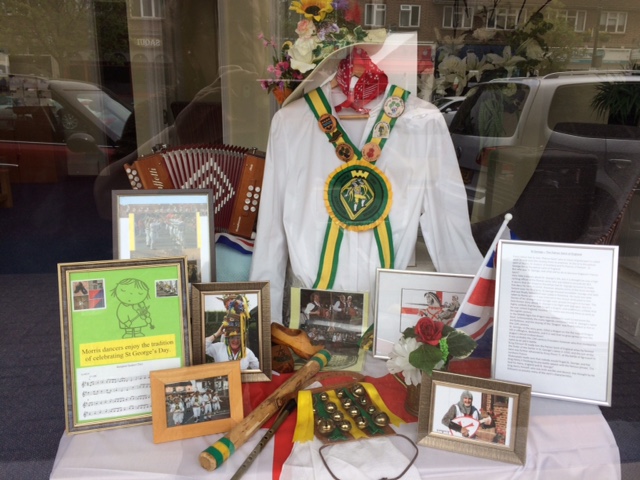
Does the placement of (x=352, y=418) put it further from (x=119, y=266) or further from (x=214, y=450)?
(x=119, y=266)

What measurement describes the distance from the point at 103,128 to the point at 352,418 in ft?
17.1

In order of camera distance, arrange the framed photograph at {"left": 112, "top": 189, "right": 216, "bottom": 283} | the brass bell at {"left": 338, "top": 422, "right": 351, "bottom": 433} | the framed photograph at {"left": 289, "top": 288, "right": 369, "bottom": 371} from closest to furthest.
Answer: the brass bell at {"left": 338, "top": 422, "right": 351, "bottom": 433} → the framed photograph at {"left": 112, "top": 189, "right": 216, "bottom": 283} → the framed photograph at {"left": 289, "top": 288, "right": 369, "bottom": 371}

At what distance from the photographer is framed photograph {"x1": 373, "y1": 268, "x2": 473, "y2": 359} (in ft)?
5.21

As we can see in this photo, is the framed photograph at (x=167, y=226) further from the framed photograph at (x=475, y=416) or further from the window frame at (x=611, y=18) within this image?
the window frame at (x=611, y=18)

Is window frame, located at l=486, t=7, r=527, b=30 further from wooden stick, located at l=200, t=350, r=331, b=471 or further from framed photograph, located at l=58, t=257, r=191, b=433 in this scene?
framed photograph, located at l=58, t=257, r=191, b=433

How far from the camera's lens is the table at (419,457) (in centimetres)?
118

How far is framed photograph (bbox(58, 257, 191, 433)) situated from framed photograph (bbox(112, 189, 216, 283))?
22 cm

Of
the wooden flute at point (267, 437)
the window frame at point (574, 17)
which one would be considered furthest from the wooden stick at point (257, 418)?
the window frame at point (574, 17)

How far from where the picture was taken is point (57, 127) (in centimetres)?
568

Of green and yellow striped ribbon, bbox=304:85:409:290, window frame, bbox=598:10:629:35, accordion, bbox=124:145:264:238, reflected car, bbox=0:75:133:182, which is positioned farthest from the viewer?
reflected car, bbox=0:75:133:182

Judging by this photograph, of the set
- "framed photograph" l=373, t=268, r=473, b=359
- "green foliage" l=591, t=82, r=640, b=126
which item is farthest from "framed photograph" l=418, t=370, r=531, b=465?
"green foliage" l=591, t=82, r=640, b=126

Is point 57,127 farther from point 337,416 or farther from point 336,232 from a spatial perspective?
point 337,416

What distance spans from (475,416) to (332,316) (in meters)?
0.61

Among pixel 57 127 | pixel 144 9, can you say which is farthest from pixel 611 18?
pixel 57 127
